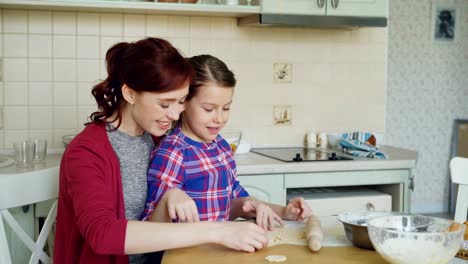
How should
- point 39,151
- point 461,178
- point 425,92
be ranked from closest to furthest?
1. point 461,178
2. point 39,151
3. point 425,92

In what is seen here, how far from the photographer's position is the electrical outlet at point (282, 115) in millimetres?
3410

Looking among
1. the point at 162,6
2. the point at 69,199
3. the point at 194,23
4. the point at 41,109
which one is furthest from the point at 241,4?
the point at 69,199

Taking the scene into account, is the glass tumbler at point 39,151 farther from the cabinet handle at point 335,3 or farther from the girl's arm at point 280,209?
the cabinet handle at point 335,3

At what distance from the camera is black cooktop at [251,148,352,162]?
2.98 metres

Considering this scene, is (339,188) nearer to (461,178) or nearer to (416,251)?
(461,178)

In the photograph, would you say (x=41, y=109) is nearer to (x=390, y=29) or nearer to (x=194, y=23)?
(x=194, y=23)

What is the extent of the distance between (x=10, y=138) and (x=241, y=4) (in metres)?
1.34

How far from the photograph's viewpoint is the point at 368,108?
357 cm

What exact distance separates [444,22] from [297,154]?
330cm

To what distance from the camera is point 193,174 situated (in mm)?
1763

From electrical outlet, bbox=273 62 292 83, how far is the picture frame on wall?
2.69m

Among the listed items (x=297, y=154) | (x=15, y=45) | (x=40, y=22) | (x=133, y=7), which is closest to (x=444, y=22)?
(x=297, y=154)

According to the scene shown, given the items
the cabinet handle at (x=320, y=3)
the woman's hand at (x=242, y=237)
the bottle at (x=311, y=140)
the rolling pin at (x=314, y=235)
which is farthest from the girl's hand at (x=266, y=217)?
the bottle at (x=311, y=140)

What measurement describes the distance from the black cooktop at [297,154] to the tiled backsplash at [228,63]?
0.11 m
